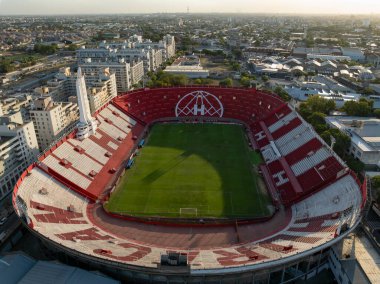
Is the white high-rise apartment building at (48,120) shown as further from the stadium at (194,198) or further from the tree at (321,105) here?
the tree at (321,105)

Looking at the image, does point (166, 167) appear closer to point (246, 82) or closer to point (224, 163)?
point (224, 163)

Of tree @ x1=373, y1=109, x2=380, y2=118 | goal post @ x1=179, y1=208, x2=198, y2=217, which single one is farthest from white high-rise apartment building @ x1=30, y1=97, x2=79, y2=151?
tree @ x1=373, y1=109, x2=380, y2=118

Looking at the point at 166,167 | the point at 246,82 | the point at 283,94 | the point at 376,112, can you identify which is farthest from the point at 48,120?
the point at 376,112

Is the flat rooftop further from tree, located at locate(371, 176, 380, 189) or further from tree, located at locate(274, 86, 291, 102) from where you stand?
tree, located at locate(274, 86, 291, 102)

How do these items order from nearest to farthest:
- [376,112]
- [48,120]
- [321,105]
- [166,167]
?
[166,167]
[48,120]
[376,112]
[321,105]

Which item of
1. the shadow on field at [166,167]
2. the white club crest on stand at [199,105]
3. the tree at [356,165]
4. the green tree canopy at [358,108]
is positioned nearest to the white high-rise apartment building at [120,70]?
the white club crest on stand at [199,105]

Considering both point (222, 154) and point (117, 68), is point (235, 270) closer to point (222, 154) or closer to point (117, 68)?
point (222, 154)
